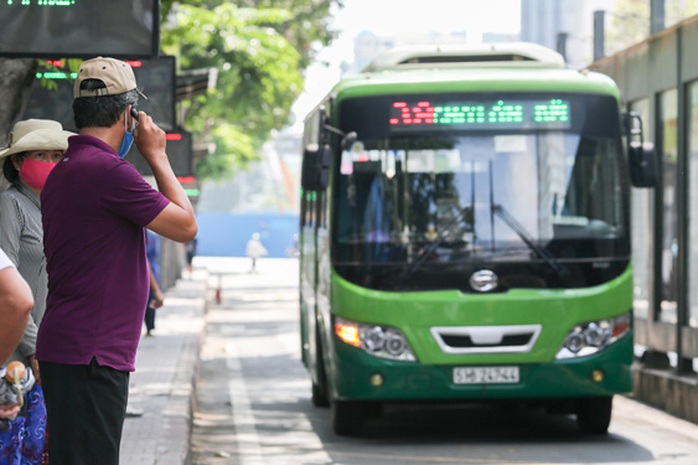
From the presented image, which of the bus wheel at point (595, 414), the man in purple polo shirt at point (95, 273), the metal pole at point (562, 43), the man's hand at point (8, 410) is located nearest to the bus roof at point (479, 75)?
the bus wheel at point (595, 414)

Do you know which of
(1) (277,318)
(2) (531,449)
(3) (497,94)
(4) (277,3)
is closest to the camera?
(2) (531,449)

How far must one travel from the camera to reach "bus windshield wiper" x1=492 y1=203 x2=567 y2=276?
1276cm

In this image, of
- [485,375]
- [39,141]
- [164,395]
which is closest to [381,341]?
[485,375]

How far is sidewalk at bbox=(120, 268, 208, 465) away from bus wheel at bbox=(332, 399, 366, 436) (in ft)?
3.68

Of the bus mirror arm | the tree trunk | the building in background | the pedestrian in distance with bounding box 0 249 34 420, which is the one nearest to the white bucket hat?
the pedestrian in distance with bounding box 0 249 34 420

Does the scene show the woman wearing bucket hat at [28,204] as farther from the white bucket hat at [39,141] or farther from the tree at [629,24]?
the tree at [629,24]

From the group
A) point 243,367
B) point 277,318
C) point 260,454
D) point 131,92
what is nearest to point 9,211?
point 131,92

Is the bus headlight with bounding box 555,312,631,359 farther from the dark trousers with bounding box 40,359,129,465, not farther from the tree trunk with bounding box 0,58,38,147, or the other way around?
the dark trousers with bounding box 40,359,129,465

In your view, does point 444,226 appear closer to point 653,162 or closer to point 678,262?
point 653,162

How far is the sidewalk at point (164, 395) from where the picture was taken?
10.8 m

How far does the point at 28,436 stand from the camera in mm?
5812

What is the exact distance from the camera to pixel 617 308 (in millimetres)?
12867

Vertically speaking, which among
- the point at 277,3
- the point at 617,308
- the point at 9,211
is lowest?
the point at 617,308

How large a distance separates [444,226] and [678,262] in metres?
4.11
